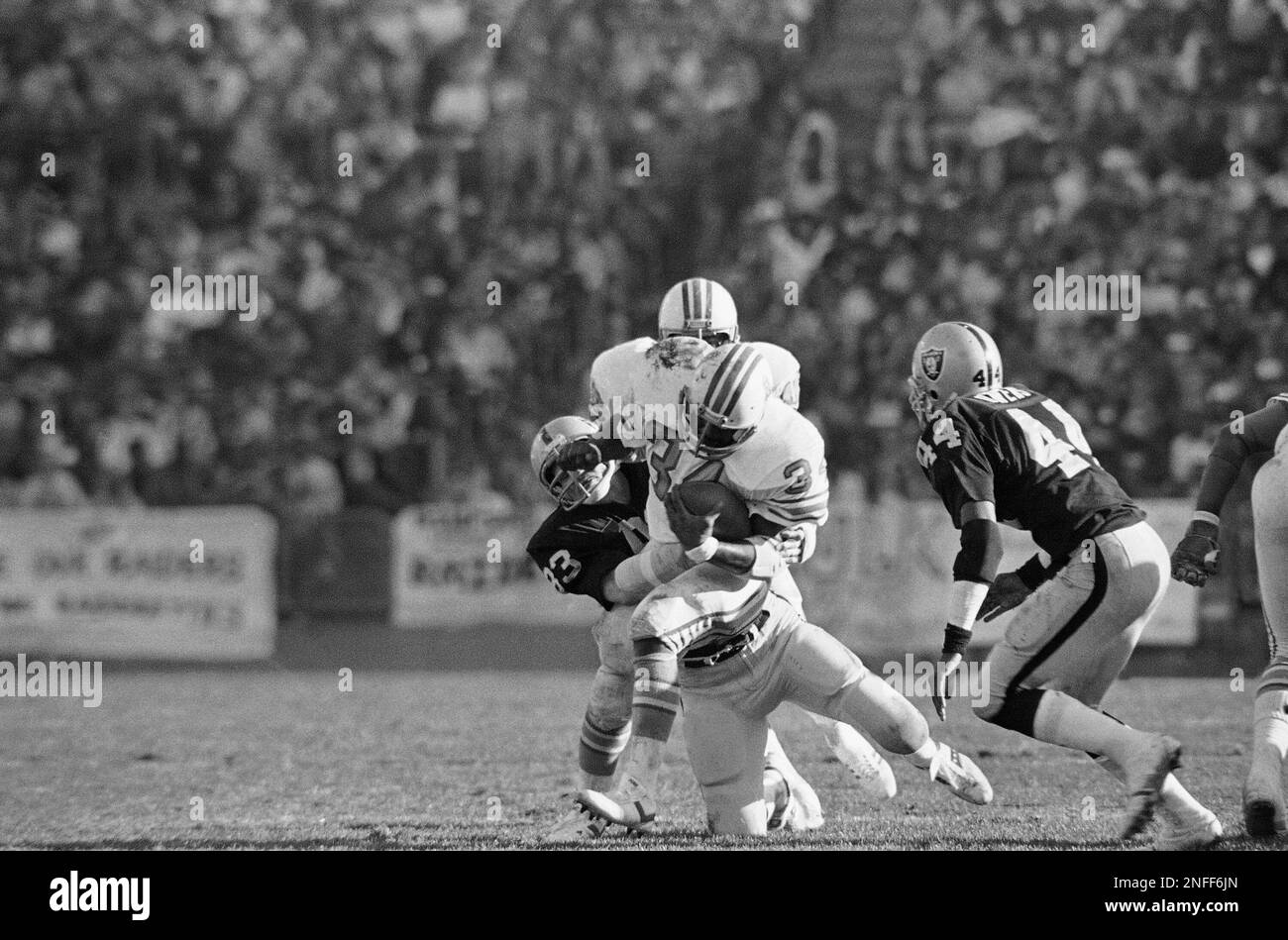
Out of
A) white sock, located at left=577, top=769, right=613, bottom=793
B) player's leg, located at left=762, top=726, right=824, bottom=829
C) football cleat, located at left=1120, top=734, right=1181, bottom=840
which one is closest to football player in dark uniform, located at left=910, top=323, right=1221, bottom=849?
football cleat, located at left=1120, top=734, right=1181, bottom=840

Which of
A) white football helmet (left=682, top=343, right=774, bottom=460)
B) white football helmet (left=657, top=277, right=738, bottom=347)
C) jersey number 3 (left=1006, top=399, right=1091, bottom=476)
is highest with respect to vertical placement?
white football helmet (left=657, top=277, right=738, bottom=347)

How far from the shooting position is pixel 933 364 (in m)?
6.62

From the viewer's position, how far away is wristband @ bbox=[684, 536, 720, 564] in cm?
606

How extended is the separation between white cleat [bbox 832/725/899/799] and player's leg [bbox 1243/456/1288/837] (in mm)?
1237

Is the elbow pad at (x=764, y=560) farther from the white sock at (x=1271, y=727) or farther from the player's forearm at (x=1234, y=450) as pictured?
the white sock at (x=1271, y=727)

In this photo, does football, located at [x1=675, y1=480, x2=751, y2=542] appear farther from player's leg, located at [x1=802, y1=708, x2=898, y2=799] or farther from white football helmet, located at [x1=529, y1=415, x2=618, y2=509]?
player's leg, located at [x1=802, y1=708, x2=898, y2=799]

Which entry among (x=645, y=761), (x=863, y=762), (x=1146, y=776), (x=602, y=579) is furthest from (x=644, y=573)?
(x=1146, y=776)

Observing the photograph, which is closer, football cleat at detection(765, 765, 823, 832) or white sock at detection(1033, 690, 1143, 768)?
white sock at detection(1033, 690, 1143, 768)

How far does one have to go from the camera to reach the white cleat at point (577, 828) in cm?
645

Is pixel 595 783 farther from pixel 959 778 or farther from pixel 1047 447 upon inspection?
pixel 1047 447

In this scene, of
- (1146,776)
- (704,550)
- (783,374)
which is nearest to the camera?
(1146,776)

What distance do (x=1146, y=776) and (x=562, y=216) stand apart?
11061 millimetres

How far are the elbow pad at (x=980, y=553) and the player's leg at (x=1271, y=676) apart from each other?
116cm

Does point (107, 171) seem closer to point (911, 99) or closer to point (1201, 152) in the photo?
point (911, 99)
